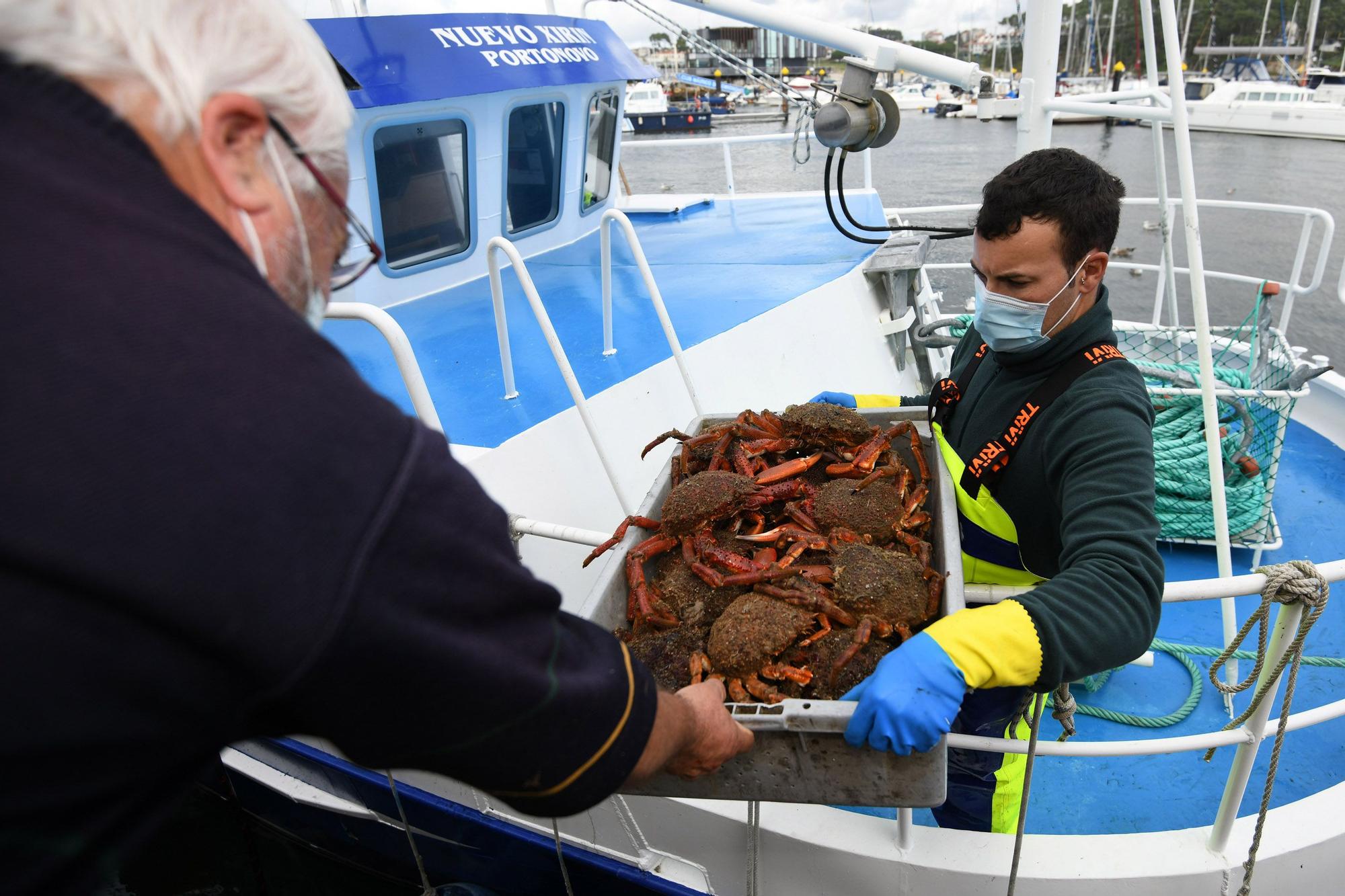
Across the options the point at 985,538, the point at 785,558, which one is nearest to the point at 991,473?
the point at 985,538

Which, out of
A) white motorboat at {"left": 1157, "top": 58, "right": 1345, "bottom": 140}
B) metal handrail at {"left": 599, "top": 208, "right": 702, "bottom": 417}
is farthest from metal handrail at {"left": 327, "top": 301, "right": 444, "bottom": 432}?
white motorboat at {"left": 1157, "top": 58, "right": 1345, "bottom": 140}

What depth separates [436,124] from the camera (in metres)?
5.92

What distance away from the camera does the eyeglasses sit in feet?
3.43

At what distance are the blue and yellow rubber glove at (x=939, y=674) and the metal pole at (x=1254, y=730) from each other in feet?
2.62

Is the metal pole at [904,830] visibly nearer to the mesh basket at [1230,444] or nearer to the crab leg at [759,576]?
the crab leg at [759,576]

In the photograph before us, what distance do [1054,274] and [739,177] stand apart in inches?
940

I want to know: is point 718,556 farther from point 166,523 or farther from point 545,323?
point 166,523

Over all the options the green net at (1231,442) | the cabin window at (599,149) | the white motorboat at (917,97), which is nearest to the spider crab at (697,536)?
the green net at (1231,442)

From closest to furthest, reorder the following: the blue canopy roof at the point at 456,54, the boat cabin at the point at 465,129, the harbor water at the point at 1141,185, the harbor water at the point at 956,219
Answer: the harbor water at the point at 956,219 < the blue canopy roof at the point at 456,54 < the boat cabin at the point at 465,129 < the harbor water at the point at 1141,185

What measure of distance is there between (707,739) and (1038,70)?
3776 millimetres

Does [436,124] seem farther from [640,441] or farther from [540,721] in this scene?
[540,721]

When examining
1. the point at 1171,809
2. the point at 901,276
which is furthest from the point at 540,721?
the point at 901,276

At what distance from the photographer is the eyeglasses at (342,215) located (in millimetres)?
1046

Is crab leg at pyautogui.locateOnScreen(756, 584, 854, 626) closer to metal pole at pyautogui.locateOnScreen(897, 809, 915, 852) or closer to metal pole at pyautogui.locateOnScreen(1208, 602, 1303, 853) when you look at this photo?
metal pole at pyautogui.locateOnScreen(897, 809, 915, 852)
